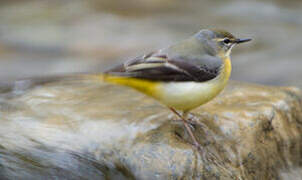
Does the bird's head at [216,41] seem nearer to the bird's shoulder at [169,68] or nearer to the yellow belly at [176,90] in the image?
the bird's shoulder at [169,68]

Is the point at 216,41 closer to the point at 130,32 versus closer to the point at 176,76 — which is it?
the point at 176,76

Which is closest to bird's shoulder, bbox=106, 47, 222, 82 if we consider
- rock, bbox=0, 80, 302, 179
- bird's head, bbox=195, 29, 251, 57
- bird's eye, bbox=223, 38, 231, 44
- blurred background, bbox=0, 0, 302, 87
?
A: bird's head, bbox=195, 29, 251, 57

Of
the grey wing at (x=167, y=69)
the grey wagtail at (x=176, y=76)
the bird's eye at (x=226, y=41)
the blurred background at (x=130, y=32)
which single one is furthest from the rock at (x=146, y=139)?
the blurred background at (x=130, y=32)

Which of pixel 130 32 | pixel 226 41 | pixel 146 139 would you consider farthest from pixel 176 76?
pixel 130 32

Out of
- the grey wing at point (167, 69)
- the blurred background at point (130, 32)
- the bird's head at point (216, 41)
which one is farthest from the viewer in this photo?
the blurred background at point (130, 32)

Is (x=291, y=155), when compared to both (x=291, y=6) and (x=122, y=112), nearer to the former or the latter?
(x=122, y=112)

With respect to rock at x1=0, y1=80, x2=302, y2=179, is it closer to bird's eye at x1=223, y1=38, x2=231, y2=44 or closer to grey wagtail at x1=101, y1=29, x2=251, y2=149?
grey wagtail at x1=101, y1=29, x2=251, y2=149

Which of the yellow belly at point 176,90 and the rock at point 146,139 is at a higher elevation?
the yellow belly at point 176,90
